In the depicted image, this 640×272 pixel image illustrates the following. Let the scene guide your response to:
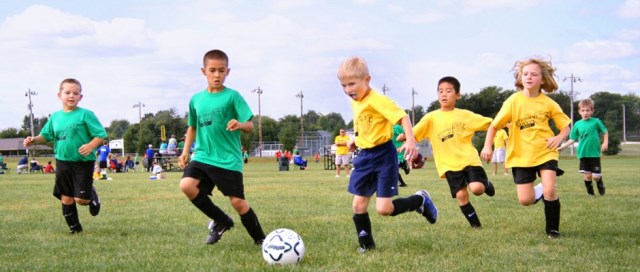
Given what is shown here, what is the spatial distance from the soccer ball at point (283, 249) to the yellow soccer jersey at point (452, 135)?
9.58 ft

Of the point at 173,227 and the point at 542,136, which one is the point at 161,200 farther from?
the point at 542,136

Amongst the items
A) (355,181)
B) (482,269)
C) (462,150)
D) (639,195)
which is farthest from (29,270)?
(639,195)

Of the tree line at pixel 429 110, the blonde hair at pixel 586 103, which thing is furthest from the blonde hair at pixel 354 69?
the tree line at pixel 429 110

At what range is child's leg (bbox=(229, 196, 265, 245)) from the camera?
239 inches

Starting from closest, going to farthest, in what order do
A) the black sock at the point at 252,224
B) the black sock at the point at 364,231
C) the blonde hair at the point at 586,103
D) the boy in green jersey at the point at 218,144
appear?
the black sock at the point at 364,231, the boy in green jersey at the point at 218,144, the black sock at the point at 252,224, the blonde hair at the point at 586,103

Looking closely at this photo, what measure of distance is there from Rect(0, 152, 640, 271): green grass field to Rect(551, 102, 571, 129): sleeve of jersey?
1244mm

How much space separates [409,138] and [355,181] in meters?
0.78

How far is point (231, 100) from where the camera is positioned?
6.13 metres

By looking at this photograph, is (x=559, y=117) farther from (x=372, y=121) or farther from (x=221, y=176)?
Result: (x=221, y=176)

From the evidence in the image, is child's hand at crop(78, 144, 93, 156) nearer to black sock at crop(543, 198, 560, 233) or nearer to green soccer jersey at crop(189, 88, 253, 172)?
green soccer jersey at crop(189, 88, 253, 172)

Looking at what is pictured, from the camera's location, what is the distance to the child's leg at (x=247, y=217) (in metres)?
6.06

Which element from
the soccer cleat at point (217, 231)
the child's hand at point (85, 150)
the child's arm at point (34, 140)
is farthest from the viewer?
the child's arm at point (34, 140)

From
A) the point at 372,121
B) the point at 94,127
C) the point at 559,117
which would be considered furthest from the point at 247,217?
the point at 559,117

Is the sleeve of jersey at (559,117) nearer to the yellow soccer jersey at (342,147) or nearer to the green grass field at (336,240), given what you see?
the green grass field at (336,240)
